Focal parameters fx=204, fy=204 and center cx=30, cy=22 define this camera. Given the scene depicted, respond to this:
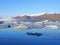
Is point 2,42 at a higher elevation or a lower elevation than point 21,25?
lower

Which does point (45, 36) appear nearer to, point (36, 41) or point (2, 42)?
point (36, 41)

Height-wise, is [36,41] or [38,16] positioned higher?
[38,16]

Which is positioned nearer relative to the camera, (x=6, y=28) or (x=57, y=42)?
(x=57, y=42)

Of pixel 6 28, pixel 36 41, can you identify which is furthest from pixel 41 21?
pixel 6 28

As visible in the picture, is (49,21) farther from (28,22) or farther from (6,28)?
(6,28)

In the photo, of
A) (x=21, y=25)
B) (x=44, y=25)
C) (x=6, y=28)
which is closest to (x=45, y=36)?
(x=44, y=25)

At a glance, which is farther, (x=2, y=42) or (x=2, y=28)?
(x=2, y=28)
